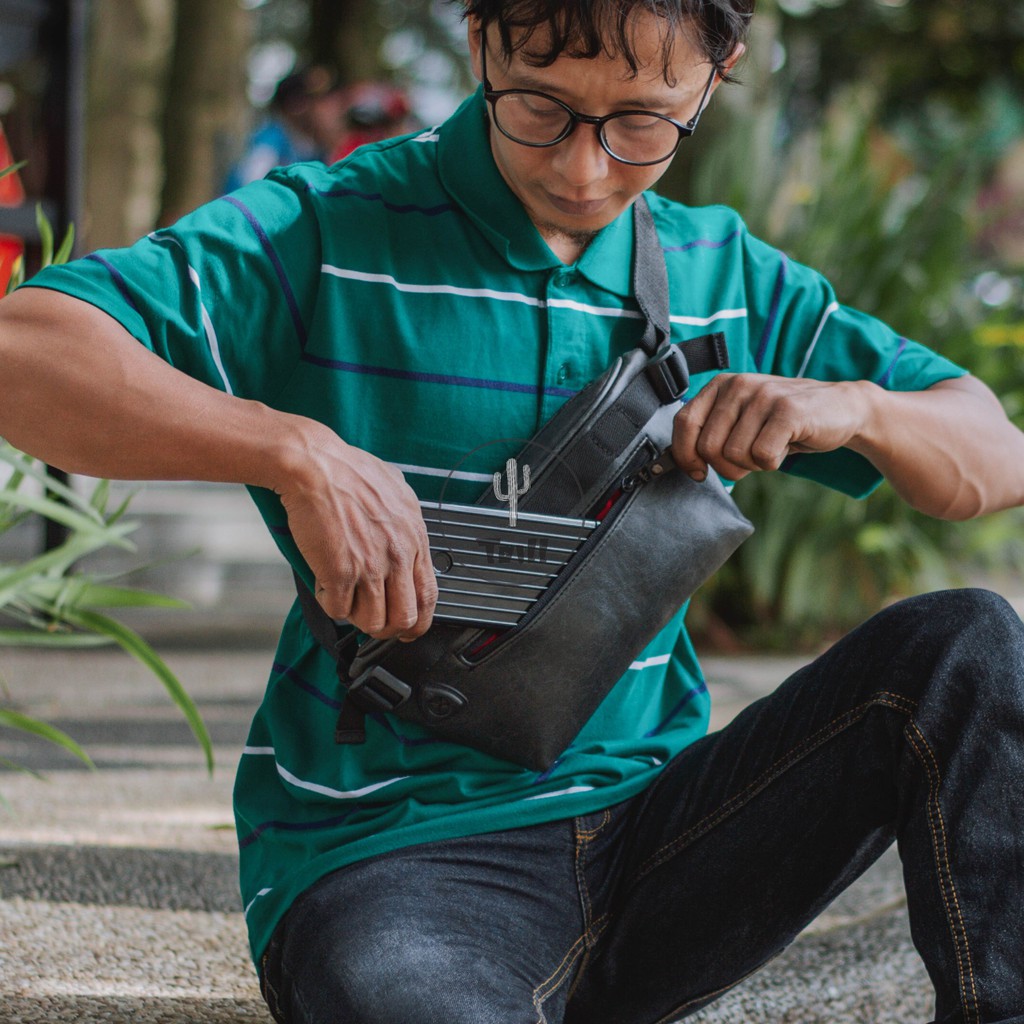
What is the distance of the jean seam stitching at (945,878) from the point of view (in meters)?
1.47

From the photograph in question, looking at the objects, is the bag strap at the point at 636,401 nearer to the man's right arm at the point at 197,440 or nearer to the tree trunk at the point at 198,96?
the man's right arm at the point at 197,440

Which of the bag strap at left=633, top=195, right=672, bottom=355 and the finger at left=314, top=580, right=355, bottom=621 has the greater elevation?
the bag strap at left=633, top=195, right=672, bottom=355

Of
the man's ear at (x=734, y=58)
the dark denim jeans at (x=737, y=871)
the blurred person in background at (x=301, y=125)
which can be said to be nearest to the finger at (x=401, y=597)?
the dark denim jeans at (x=737, y=871)

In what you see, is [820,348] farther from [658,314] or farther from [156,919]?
[156,919]

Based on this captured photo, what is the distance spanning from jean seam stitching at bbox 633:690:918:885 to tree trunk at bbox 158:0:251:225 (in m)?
10.4

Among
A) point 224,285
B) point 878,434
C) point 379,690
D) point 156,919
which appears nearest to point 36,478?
point 156,919

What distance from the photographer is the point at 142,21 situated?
1202 centimetres

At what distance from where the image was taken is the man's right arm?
1.43m

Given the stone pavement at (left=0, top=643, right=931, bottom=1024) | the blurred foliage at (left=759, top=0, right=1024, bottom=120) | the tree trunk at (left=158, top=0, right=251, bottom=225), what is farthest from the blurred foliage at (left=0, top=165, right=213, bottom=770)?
the blurred foliage at (left=759, top=0, right=1024, bottom=120)

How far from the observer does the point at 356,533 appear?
145 cm

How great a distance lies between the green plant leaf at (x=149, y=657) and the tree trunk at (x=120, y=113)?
31.8 ft

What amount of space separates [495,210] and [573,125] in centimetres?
16

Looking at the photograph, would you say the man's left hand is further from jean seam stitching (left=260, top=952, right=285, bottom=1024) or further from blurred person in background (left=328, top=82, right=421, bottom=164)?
blurred person in background (left=328, top=82, right=421, bottom=164)

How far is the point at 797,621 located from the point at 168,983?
3.85m
